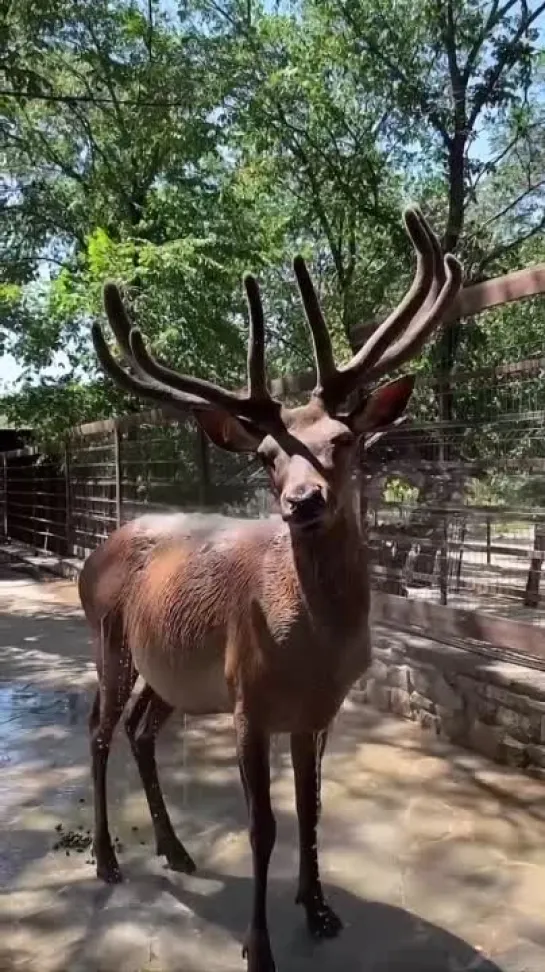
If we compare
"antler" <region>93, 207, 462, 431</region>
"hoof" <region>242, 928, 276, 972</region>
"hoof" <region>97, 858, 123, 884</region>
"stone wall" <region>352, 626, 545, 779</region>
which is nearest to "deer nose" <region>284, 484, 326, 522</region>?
"antler" <region>93, 207, 462, 431</region>

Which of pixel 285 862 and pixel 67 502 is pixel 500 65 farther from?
pixel 285 862

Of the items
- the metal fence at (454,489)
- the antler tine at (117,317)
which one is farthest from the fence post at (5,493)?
the antler tine at (117,317)

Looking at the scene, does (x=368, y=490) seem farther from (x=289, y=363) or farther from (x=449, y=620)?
(x=289, y=363)

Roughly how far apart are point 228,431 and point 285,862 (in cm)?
178

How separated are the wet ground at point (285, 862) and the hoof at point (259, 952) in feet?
0.43

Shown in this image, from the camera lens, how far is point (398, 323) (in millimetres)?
2830

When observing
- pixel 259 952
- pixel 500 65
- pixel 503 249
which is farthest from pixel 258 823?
pixel 500 65

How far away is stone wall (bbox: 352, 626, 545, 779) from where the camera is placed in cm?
450

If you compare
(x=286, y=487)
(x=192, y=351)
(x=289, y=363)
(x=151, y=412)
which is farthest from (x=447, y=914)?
(x=289, y=363)

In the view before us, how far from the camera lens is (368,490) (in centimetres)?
584

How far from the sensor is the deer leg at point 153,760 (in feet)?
11.6

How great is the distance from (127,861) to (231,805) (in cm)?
73

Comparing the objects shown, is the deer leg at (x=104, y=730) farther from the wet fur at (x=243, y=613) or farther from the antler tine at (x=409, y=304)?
the antler tine at (x=409, y=304)

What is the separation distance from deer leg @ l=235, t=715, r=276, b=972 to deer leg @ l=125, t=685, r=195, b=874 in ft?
2.55
